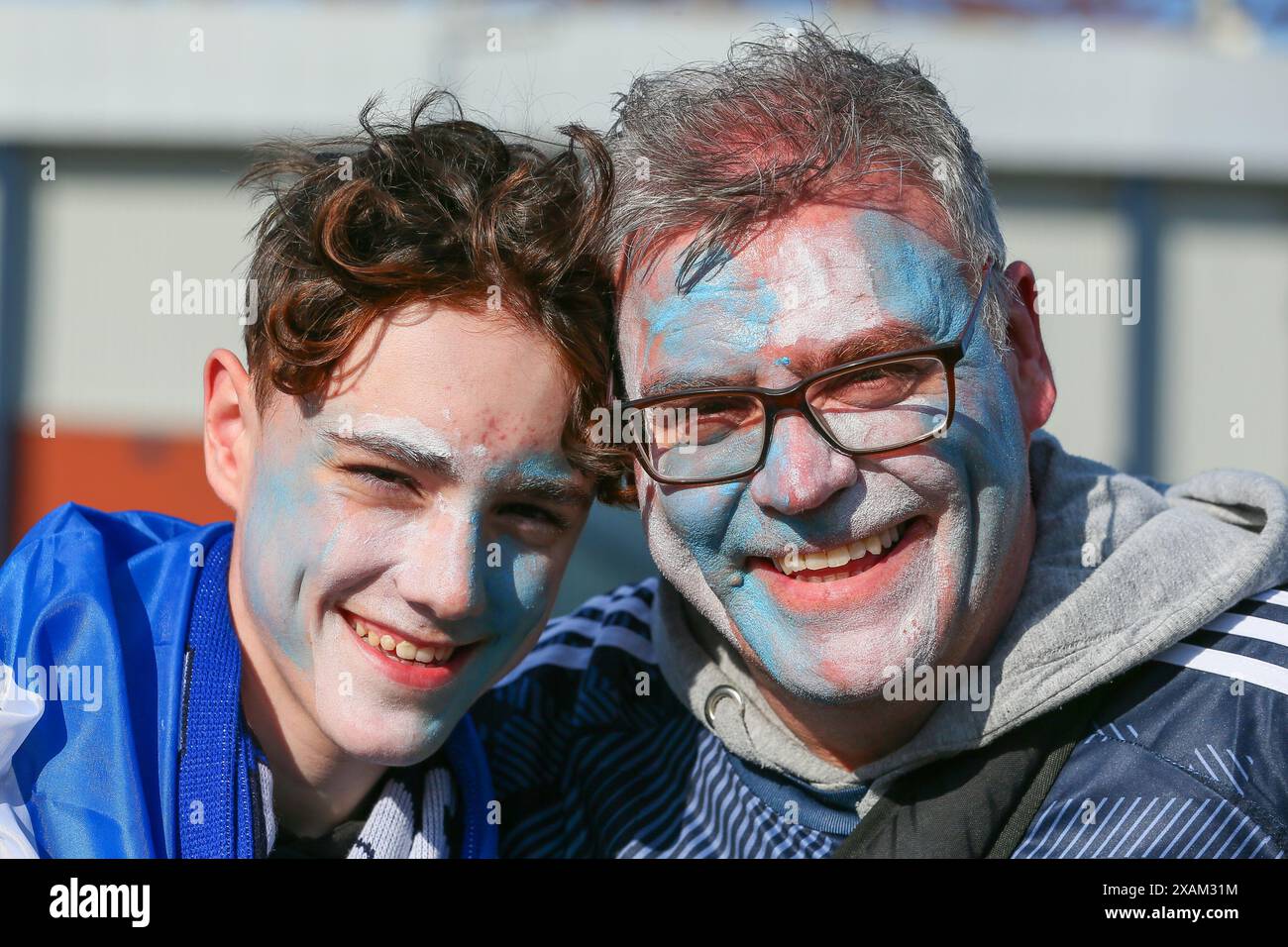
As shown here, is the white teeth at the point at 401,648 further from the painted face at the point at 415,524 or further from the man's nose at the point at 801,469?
the man's nose at the point at 801,469

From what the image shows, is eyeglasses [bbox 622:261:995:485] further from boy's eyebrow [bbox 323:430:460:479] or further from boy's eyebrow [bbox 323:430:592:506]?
boy's eyebrow [bbox 323:430:460:479]

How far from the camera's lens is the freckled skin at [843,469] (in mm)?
1848

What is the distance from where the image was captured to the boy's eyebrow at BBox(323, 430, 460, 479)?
1.88m

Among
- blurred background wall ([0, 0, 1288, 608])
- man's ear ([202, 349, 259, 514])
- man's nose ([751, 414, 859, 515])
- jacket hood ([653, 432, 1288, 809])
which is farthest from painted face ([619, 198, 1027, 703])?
blurred background wall ([0, 0, 1288, 608])

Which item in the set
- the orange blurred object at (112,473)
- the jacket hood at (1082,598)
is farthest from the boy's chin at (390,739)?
the orange blurred object at (112,473)

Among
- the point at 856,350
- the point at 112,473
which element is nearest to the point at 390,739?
the point at 856,350

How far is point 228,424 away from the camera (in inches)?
87.2

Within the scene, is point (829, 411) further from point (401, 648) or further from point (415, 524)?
point (401, 648)

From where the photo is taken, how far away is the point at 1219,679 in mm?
1918

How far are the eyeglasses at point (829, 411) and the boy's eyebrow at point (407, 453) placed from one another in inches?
11.9

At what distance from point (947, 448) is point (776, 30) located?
35.2 inches

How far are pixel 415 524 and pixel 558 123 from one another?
12.3ft

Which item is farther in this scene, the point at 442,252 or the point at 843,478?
the point at 442,252

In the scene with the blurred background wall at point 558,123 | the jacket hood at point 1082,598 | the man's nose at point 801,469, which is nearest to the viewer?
the man's nose at point 801,469
